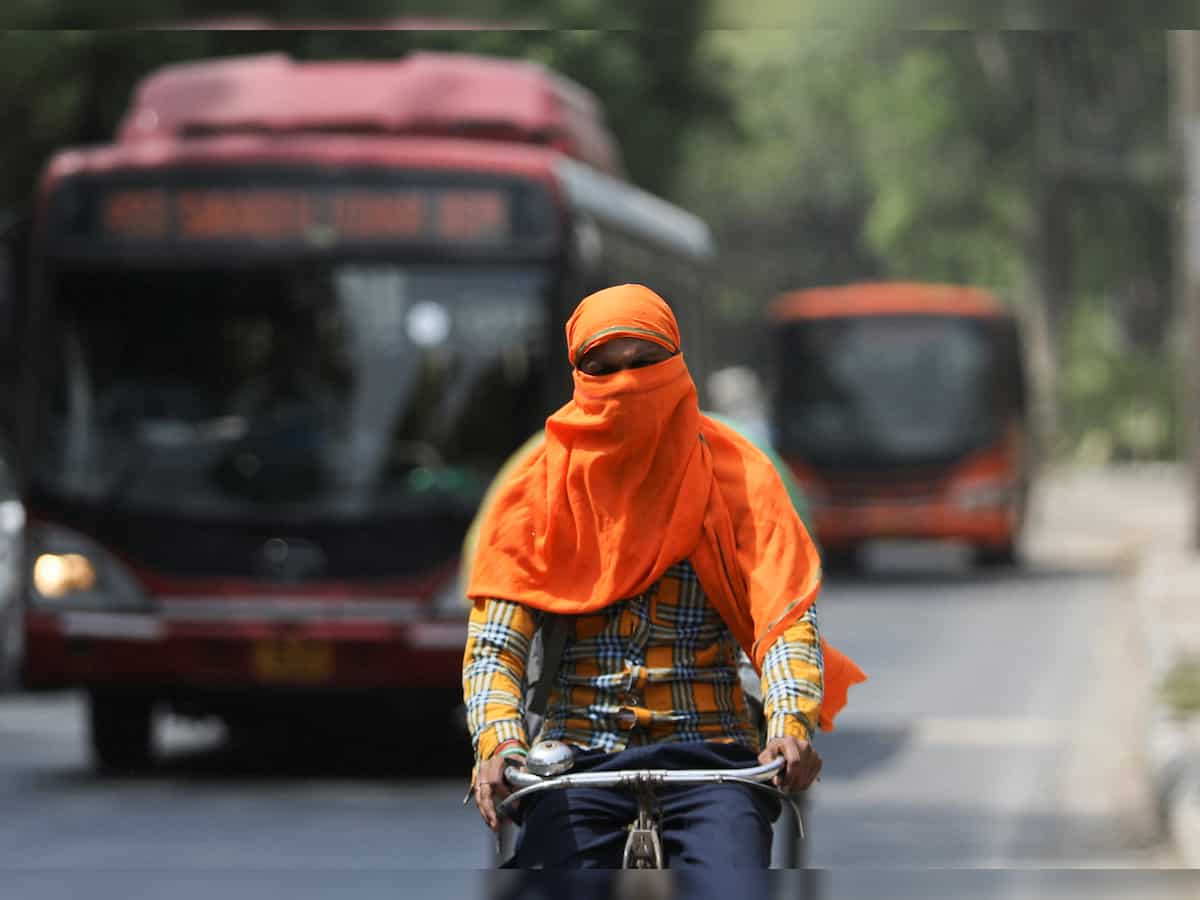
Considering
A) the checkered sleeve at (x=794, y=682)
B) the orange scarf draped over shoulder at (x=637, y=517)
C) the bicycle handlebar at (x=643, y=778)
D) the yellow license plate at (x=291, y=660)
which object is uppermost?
the orange scarf draped over shoulder at (x=637, y=517)

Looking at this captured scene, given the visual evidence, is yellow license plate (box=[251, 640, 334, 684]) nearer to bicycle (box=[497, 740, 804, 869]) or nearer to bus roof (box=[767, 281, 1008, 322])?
bicycle (box=[497, 740, 804, 869])

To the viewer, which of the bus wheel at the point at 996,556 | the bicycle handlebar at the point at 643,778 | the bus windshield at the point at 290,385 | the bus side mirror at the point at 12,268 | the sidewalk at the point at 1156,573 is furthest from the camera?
the bus wheel at the point at 996,556

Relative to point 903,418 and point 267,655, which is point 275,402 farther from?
point 903,418

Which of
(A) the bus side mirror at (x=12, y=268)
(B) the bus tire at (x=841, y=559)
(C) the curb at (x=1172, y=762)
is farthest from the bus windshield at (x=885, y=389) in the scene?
(A) the bus side mirror at (x=12, y=268)

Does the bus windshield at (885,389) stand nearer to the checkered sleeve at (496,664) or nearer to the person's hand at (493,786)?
the checkered sleeve at (496,664)

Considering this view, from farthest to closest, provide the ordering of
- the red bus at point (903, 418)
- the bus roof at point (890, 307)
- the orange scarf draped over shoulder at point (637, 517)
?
1. the bus roof at point (890, 307)
2. the red bus at point (903, 418)
3. the orange scarf draped over shoulder at point (637, 517)

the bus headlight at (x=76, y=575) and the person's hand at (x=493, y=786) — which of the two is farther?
the bus headlight at (x=76, y=575)

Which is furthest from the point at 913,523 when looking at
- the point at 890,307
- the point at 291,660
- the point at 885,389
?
the point at 291,660

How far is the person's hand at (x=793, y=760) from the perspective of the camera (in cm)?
405

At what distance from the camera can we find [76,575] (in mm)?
11711

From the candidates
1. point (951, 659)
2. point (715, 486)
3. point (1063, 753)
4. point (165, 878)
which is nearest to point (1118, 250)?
point (951, 659)

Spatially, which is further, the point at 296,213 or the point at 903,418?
the point at 903,418

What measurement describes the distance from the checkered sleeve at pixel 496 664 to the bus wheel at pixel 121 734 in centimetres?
811

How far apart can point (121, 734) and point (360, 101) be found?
3055mm
